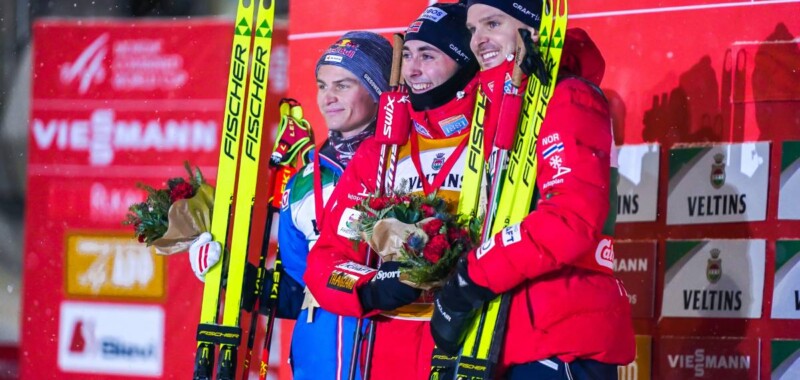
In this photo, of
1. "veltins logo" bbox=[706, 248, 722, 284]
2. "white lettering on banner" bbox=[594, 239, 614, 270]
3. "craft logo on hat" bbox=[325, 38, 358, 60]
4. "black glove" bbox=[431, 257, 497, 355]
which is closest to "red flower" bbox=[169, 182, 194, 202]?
"craft logo on hat" bbox=[325, 38, 358, 60]

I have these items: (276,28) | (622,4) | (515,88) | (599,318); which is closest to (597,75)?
(515,88)

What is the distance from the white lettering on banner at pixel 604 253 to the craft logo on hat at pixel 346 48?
146 centimetres

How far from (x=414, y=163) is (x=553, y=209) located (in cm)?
73

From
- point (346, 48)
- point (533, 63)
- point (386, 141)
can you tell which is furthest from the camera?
point (346, 48)

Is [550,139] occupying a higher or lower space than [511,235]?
higher

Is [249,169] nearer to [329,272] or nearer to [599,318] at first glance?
[329,272]

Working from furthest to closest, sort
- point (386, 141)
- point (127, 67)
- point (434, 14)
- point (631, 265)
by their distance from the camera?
point (127, 67), point (631, 265), point (434, 14), point (386, 141)

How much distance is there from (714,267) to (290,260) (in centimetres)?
151

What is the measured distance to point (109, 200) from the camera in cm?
580

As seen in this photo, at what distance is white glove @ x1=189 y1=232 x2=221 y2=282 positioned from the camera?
13.2 ft

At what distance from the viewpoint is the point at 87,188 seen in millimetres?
5844

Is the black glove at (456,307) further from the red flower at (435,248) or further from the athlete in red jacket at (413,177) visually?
the athlete in red jacket at (413,177)

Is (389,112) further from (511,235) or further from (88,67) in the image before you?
(88,67)

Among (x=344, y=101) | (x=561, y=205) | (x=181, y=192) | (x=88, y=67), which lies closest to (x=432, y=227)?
(x=561, y=205)
